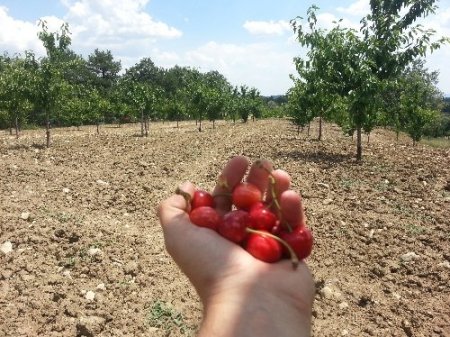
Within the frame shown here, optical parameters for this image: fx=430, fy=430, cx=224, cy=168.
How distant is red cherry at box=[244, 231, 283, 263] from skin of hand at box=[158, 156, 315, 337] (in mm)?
32

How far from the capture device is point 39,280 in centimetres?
538

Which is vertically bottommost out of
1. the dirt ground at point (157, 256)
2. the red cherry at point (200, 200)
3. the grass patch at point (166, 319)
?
the grass patch at point (166, 319)

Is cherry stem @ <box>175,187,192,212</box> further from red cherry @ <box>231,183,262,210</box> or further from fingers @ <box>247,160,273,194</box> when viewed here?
fingers @ <box>247,160,273,194</box>

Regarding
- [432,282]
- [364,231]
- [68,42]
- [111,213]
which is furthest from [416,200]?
[68,42]

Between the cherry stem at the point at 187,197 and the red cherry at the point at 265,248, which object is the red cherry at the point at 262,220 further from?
the cherry stem at the point at 187,197

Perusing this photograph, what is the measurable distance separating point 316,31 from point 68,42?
438 inches

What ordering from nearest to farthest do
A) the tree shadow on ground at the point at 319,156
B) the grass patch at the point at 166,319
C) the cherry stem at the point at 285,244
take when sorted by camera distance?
the cherry stem at the point at 285,244
the grass patch at the point at 166,319
the tree shadow on ground at the point at 319,156

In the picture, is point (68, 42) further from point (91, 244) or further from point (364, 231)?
point (364, 231)

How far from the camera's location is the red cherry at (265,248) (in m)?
2.37

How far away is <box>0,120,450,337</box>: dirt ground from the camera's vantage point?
485cm

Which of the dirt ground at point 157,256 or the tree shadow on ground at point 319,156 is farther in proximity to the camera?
the tree shadow on ground at point 319,156

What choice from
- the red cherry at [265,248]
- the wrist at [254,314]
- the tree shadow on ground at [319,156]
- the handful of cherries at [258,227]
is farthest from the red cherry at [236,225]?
the tree shadow on ground at [319,156]

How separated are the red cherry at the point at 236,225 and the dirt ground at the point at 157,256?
2.61 metres

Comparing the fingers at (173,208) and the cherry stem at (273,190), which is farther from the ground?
the cherry stem at (273,190)
